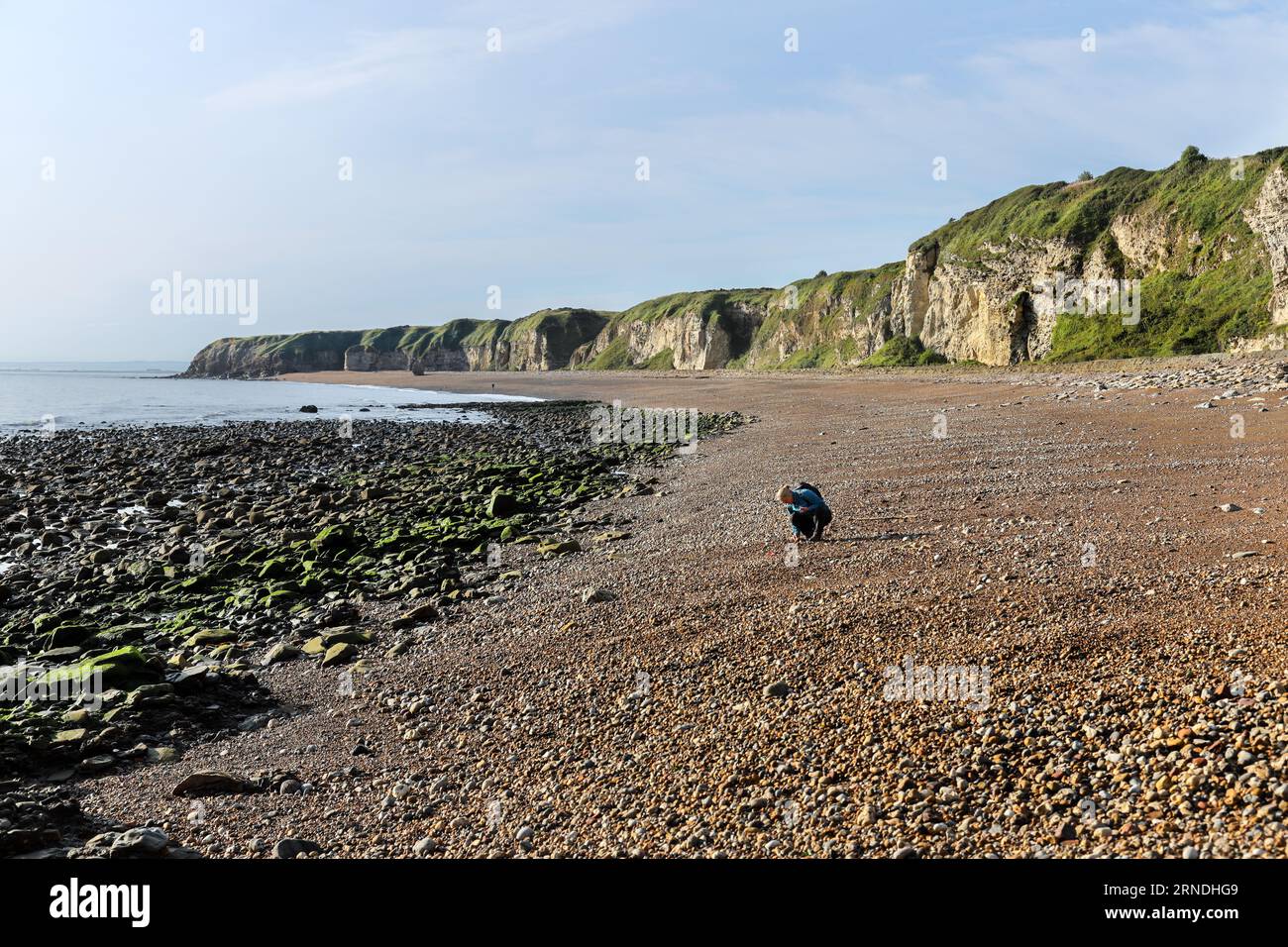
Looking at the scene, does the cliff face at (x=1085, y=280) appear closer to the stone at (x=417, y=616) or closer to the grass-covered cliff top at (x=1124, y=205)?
the grass-covered cliff top at (x=1124, y=205)

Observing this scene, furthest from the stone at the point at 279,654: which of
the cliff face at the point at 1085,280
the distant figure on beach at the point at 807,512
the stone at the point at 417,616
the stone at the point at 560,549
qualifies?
the cliff face at the point at 1085,280

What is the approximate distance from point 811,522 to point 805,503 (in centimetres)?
32

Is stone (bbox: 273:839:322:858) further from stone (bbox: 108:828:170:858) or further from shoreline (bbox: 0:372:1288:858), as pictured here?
stone (bbox: 108:828:170:858)

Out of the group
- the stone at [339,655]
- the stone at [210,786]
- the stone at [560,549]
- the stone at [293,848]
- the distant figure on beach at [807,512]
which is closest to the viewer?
the stone at [293,848]

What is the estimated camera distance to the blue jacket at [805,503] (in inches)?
524

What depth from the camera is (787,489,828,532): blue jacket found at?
13.3 meters

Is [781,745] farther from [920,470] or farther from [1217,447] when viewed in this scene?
[1217,447]

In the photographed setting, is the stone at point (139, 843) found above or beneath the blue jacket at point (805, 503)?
beneath

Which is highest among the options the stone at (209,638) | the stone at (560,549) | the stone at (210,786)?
the stone at (560,549)

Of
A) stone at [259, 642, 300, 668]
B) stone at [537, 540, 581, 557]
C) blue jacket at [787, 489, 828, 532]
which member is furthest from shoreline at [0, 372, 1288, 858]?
blue jacket at [787, 489, 828, 532]

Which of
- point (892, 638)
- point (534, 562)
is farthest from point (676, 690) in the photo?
point (534, 562)

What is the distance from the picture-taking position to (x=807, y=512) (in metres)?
13.3

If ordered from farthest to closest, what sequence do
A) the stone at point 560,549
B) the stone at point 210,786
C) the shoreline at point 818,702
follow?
1. the stone at point 560,549
2. the stone at point 210,786
3. the shoreline at point 818,702
